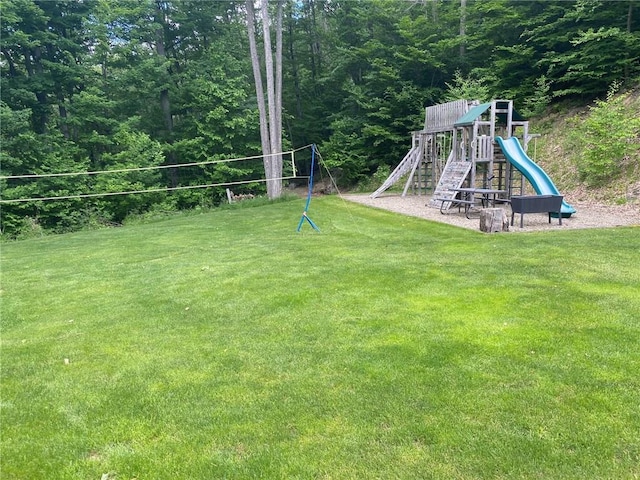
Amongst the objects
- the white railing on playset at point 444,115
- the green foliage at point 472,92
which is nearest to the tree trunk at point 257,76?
the white railing on playset at point 444,115

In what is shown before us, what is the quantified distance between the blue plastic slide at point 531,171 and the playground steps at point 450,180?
3.47ft

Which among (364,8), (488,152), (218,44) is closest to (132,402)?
(488,152)

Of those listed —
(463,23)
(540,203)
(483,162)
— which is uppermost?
(463,23)

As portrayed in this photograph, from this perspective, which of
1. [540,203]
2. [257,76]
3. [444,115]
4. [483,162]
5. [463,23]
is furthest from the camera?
[463,23]

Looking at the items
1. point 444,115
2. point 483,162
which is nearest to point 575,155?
point 483,162

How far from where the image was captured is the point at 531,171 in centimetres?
980

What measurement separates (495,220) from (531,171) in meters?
2.92

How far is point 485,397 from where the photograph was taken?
2.51 metres

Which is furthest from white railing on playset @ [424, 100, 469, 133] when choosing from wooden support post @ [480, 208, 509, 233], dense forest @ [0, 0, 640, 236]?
wooden support post @ [480, 208, 509, 233]

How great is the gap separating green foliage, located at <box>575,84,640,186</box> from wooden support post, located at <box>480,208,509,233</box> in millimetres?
4332

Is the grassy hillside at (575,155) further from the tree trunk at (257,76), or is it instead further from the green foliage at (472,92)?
the tree trunk at (257,76)

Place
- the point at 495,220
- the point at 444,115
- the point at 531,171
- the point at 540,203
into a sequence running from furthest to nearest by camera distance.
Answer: the point at 444,115, the point at 531,171, the point at 540,203, the point at 495,220

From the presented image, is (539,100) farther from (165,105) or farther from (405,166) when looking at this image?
(165,105)

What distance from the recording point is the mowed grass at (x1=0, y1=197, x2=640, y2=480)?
2.12 meters
